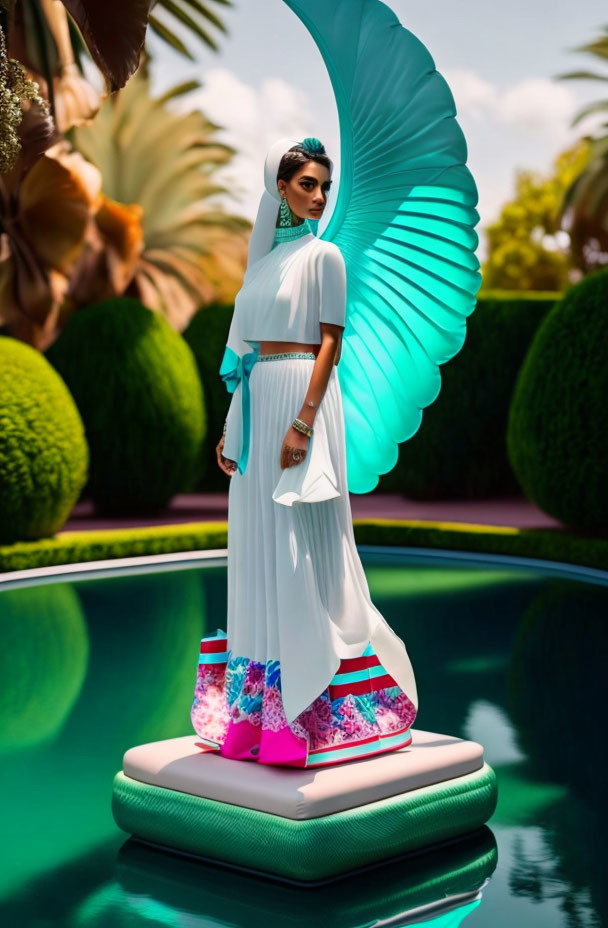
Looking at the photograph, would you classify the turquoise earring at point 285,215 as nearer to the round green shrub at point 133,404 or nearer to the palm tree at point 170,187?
the round green shrub at point 133,404

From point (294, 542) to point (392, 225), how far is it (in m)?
1.33

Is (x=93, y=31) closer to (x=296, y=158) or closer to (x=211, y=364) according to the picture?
(x=296, y=158)

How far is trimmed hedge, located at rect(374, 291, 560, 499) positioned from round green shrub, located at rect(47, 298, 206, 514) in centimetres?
295

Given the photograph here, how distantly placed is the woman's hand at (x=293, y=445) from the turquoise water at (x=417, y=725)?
138cm

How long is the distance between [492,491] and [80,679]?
33.6 ft

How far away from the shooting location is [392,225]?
4719 millimetres

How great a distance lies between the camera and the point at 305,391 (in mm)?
4316

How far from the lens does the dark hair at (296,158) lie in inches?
172

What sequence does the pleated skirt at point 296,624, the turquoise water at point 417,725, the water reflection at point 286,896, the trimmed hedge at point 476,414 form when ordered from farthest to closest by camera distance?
1. the trimmed hedge at point 476,414
2. the pleated skirt at point 296,624
3. the turquoise water at point 417,725
4. the water reflection at point 286,896

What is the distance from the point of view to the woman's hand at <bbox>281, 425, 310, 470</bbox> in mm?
4207

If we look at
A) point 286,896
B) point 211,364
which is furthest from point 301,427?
point 211,364

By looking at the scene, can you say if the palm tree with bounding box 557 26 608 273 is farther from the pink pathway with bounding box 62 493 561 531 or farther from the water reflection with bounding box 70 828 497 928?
the water reflection with bounding box 70 828 497 928

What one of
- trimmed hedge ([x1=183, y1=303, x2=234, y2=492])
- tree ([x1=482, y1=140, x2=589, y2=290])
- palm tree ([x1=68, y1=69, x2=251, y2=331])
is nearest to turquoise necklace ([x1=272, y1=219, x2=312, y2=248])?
trimmed hedge ([x1=183, y1=303, x2=234, y2=492])

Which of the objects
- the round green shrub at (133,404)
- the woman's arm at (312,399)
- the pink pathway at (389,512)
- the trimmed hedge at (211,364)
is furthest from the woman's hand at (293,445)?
the trimmed hedge at (211,364)
